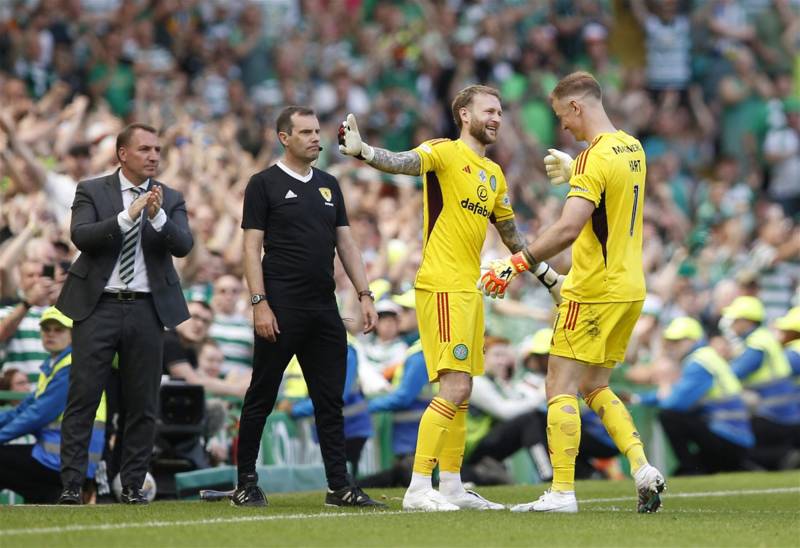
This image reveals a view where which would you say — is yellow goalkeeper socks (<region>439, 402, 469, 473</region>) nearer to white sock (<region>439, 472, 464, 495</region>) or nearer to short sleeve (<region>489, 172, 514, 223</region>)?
white sock (<region>439, 472, 464, 495</region>)

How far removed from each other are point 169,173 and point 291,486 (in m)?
4.34

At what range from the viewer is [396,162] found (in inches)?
375

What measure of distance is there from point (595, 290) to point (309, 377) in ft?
6.20

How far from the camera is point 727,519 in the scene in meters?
9.52

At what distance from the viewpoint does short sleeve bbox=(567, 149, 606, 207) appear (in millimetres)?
9555

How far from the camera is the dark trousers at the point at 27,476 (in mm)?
11500

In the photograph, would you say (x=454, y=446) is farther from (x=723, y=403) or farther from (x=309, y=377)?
(x=723, y=403)

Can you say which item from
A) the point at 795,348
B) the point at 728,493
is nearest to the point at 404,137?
the point at 795,348

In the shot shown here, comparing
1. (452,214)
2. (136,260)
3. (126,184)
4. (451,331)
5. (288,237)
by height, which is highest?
(126,184)

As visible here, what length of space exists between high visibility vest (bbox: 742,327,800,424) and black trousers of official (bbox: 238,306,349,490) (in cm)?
848

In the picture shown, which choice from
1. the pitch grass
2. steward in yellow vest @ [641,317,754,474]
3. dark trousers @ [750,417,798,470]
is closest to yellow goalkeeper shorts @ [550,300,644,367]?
the pitch grass

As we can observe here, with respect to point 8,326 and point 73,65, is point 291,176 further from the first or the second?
point 73,65

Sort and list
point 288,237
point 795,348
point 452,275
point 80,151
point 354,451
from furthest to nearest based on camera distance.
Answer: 1. point 795,348
2. point 80,151
3. point 354,451
4. point 288,237
5. point 452,275

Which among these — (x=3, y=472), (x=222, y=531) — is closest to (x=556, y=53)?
(x=3, y=472)
